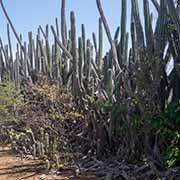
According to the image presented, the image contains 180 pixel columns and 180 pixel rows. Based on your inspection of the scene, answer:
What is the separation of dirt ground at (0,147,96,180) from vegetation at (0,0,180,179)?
Result: 18 centimetres

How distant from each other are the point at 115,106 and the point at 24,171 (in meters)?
1.71

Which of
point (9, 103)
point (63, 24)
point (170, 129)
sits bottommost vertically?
point (170, 129)

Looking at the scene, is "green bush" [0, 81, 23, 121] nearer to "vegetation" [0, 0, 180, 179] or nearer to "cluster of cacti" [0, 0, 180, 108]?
"vegetation" [0, 0, 180, 179]

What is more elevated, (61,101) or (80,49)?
(80,49)

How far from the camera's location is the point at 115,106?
6164 millimetres

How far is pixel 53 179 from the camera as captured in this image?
5645 millimetres

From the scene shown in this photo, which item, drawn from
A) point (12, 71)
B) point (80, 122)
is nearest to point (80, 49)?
point (80, 122)

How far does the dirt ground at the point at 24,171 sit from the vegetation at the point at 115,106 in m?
0.18

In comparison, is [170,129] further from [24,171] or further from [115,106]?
[24,171]

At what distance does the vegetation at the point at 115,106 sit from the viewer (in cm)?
541

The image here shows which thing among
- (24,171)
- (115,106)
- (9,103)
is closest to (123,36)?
(115,106)

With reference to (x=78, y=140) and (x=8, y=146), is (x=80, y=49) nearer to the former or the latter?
(x=78, y=140)

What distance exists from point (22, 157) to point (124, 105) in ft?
7.63

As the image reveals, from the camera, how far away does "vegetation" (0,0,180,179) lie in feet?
17.7
